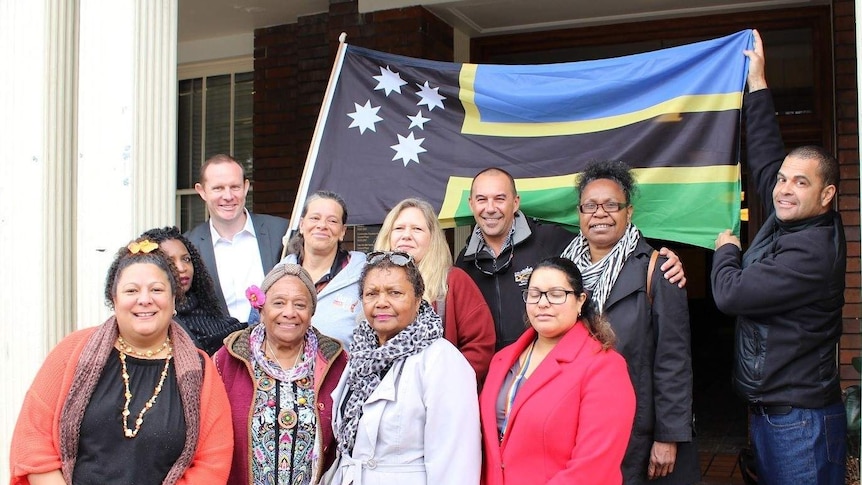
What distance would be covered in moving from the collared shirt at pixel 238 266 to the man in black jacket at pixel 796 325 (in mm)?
2203

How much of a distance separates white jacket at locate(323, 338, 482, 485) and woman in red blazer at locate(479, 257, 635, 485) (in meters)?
0.13

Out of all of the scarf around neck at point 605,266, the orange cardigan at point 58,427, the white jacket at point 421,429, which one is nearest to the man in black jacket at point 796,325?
the scarf around neck at point 605,266

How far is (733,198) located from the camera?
432 cm

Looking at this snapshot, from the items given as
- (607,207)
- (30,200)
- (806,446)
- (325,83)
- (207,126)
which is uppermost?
(325,83)

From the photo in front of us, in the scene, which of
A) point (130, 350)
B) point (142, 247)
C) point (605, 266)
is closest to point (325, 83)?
point (605, 266)

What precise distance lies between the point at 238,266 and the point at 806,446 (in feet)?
8.92

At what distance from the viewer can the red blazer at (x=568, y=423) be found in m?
2.94

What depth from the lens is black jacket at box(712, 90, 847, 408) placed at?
3.53m

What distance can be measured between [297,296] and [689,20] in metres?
4.81

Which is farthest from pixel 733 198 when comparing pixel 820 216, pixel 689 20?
pixel 689 20

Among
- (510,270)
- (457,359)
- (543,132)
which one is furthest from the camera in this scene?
Result: (543,132)

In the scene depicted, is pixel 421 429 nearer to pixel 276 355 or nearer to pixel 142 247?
pixel 276 355

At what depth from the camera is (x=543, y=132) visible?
4832 mm

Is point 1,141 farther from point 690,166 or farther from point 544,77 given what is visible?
point 690,166
